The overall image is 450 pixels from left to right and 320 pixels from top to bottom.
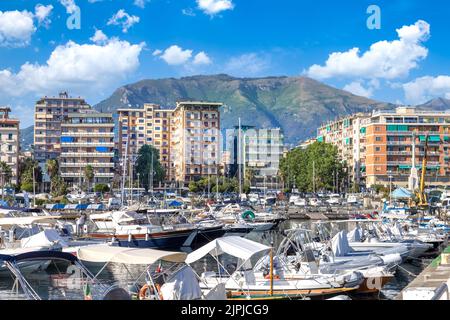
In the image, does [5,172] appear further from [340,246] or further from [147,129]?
[340,246]

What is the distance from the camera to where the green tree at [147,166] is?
443ft

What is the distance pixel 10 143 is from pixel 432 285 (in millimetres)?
106874

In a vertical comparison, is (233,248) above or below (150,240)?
above

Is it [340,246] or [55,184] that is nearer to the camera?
[340,246]

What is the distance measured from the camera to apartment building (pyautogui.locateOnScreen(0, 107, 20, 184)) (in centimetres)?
11656

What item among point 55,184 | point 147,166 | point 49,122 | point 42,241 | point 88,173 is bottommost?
point 42,241

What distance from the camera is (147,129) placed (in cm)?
15512

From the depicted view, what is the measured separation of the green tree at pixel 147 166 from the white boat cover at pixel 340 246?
10323 cm

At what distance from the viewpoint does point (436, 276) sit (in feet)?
77.3

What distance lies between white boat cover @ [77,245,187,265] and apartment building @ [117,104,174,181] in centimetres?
13020

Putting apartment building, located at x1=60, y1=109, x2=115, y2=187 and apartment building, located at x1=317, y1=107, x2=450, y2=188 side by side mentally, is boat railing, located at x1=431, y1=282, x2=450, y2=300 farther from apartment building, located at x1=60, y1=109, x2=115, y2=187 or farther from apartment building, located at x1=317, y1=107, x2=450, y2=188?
apartment building, located at x1=60, y1=109, x2=115, y2=187

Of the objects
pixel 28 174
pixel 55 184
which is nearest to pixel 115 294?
pixel 55 184
